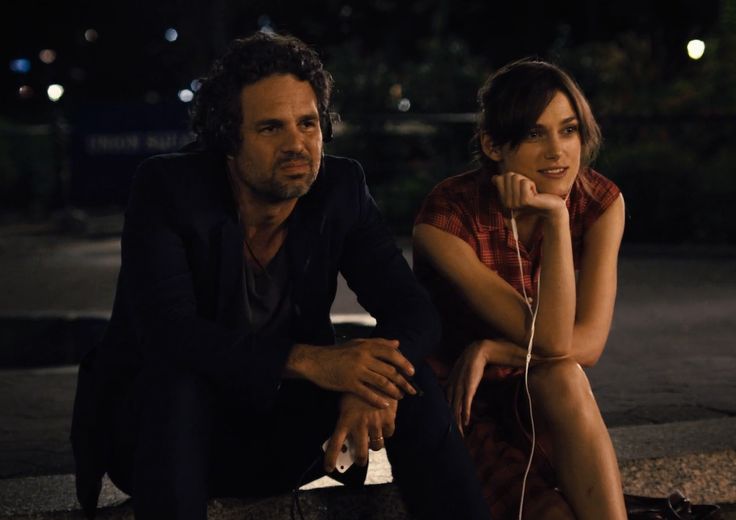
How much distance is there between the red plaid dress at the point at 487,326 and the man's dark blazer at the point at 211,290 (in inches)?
11.5

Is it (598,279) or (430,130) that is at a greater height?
(598,279)

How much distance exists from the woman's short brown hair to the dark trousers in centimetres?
81

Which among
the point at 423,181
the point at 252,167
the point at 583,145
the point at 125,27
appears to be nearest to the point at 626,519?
the point at 583,145

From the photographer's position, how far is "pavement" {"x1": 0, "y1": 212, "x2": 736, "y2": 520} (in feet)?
12.3

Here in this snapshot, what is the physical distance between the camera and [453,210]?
378 centimetres

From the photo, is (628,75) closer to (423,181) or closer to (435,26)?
(423,181)

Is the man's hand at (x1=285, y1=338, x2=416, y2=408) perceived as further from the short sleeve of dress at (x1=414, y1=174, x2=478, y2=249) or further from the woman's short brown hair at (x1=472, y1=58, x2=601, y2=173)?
the woman's short brown hair at (x1=472, y1=58, x2=601, y2=173)

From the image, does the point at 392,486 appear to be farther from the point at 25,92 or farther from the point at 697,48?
the point at 25,92

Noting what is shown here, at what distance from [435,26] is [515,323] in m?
25.1

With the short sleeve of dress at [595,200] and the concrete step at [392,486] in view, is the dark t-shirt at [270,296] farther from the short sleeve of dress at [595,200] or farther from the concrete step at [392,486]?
the short sleeve of dress at [595,200]

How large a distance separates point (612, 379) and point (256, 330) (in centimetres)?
299

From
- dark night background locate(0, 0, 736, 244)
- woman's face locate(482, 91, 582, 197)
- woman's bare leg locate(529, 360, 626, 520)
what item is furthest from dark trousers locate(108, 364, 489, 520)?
dark night background locate(0, 0, 736, 244)

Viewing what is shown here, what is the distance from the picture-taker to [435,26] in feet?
92.4

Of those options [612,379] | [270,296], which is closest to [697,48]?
[612,379]
